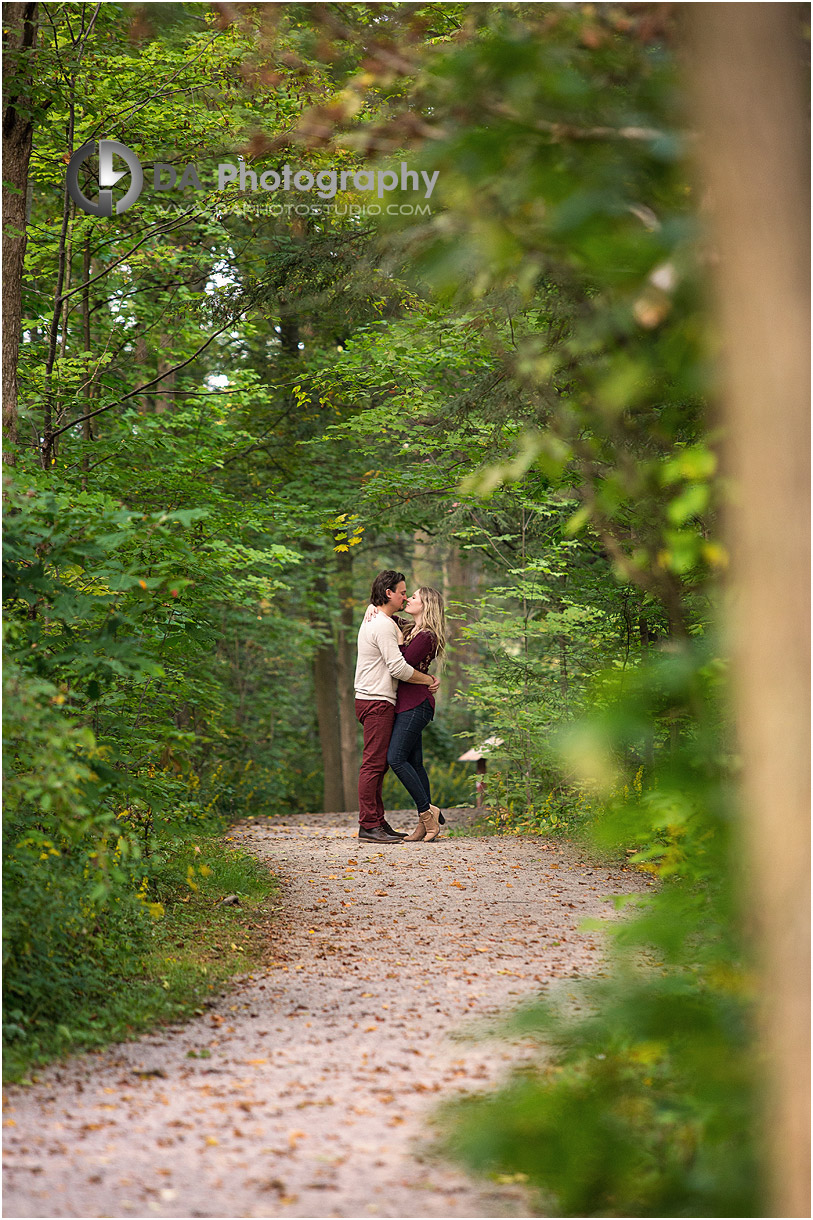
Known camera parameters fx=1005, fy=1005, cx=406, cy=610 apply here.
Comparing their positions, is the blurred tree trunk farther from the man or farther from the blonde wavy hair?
the blonde wavy hair

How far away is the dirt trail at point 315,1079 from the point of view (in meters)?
3.08

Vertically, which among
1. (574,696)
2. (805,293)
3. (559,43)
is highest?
(559,43)

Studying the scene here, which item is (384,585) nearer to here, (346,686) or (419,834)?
(419,834)

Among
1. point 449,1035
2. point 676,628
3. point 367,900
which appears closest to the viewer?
point 676,628

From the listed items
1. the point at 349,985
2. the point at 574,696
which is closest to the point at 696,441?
the point at 349,985

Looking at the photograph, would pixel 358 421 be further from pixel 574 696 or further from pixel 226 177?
pixel 574 696

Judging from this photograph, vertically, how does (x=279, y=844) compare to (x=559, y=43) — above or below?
below

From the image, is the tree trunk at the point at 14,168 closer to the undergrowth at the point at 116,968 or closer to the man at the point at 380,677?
the undergrowth at the point at 116,968

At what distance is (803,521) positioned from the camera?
216cm

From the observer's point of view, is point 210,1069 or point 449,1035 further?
point 449,1035

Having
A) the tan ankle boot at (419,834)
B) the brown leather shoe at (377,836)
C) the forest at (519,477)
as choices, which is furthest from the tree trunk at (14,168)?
the tan ankle boot at (419,834)

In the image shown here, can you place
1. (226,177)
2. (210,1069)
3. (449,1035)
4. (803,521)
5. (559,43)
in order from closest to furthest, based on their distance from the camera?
(803,521) → (559,43) → (210,1069) → (449,1035) → (226,177)

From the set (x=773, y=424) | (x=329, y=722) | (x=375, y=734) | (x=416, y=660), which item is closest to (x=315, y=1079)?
(x=773, y=424)

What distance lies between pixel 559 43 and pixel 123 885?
14.7 feet
